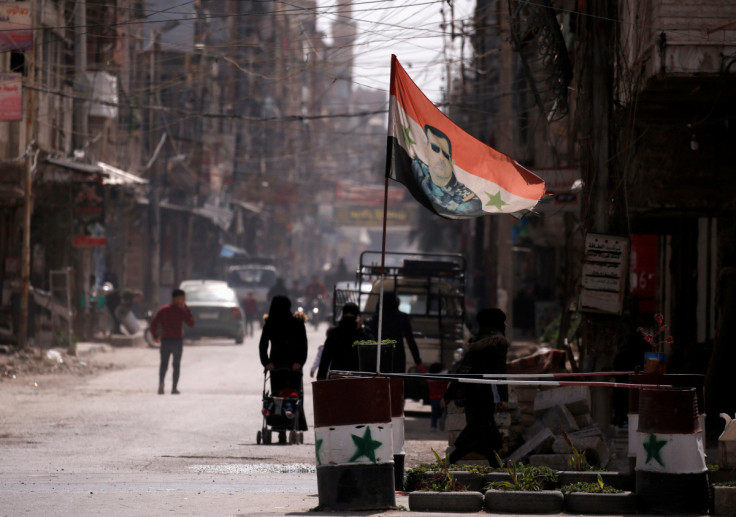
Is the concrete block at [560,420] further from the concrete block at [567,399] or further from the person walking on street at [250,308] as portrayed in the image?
the person walking on street at [250,308]

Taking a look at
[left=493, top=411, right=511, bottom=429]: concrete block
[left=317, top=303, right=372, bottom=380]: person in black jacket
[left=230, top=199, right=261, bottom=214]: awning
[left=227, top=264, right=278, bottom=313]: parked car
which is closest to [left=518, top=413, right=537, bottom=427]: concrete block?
[left=493, top=411, right=511, bottom=429]: concrete block

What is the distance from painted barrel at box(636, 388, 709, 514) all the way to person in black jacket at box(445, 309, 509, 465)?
2.44 metres

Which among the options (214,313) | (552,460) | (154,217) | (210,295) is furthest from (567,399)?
(154,217)

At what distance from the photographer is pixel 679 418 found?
8.22 meters

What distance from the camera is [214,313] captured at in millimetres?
34594

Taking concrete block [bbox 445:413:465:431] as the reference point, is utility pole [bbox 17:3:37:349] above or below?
above

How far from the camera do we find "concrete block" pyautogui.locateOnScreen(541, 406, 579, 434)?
39.1ft

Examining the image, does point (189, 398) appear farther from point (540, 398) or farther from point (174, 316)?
point (540, 398)

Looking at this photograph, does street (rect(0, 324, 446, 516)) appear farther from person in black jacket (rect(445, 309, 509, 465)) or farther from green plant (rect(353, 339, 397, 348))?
person in black jacket (rect(445, 309, 509, 465))

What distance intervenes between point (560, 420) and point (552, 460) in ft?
3.70

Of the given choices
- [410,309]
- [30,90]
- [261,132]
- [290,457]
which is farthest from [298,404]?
[261,132]

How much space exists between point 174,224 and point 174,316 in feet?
113

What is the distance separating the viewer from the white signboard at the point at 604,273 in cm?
1278

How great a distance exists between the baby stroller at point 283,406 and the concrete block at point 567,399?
2839mm
